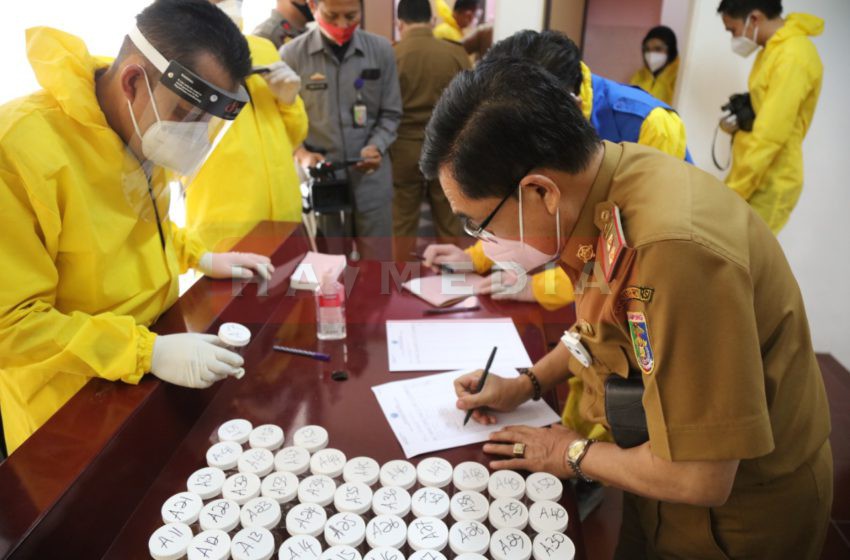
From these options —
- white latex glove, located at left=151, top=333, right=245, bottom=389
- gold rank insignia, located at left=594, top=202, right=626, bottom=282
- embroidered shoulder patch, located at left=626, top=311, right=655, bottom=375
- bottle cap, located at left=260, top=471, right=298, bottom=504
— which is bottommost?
bottle cap, located at left=260, top=471, right=298, bottom=504

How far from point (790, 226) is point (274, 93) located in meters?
2.96

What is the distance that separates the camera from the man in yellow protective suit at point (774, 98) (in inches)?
109

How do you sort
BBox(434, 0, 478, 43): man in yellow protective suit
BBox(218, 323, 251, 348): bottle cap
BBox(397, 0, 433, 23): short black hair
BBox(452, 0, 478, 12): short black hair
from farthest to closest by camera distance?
BBox(452, 0, 478, 12): short black hair < BBox(434, 0, 478, 43): man in yellow protective suit < BBox(397, 0, 433, 23): short black hair < BBox(218, 323, 251, 348): bottle cap

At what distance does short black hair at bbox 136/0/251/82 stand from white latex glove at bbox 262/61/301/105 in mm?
929

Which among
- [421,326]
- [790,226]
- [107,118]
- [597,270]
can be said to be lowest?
[790,226]

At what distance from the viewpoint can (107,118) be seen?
120cm

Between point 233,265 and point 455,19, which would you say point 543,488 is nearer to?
point 233,265

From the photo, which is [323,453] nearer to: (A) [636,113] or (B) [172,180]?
(B) [172,180]

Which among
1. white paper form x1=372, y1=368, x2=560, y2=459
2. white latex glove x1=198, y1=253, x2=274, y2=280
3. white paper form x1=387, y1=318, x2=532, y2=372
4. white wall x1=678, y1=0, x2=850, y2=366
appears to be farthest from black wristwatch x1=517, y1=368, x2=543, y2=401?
white wall x1=678, y1=0, x2=850, y2=366

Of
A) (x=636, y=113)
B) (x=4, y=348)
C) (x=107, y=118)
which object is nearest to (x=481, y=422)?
(x=4, y=348)

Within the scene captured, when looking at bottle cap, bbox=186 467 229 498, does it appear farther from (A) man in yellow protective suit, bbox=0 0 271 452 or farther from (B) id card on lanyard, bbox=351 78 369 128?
(B) id card on lanyard, bbox=351 78 369 128

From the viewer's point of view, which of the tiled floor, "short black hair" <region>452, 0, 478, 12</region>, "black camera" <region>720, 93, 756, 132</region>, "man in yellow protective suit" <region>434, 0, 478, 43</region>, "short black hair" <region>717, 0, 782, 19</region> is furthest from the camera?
"short black hair" <region>452, 0, 478, 12</region>

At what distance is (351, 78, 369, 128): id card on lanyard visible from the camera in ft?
10.1

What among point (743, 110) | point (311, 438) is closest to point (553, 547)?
point (311, 438)
